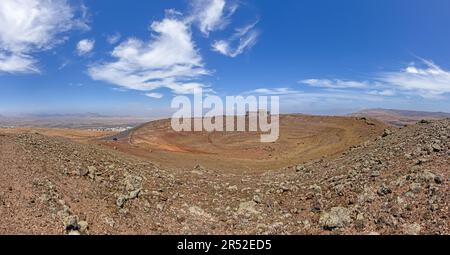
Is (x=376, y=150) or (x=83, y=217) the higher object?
(x=376, y=150)

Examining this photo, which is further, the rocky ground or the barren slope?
the barren slope

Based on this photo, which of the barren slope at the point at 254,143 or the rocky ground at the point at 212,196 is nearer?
the rocky ground at the point at 212,196

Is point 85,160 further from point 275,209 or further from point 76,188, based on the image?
point 275,209

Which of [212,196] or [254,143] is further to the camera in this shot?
[254,143]

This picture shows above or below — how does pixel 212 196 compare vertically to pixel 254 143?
below
